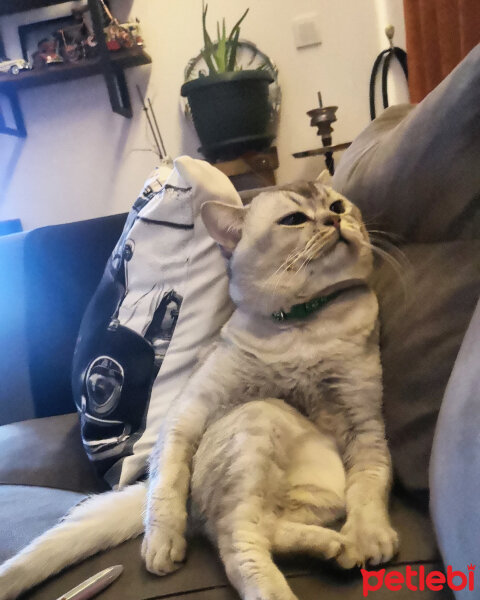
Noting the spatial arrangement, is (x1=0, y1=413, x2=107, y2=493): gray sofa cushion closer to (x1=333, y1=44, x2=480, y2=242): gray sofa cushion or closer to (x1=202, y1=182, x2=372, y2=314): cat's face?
(x1=202, y1=182, x2=372, y2=314): cat's face

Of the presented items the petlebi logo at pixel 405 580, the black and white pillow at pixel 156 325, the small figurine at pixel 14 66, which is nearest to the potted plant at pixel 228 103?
the small figurine at pixel 14 66

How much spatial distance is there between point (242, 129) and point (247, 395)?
1.38 m

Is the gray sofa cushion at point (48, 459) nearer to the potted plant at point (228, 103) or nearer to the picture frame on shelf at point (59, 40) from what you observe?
the potted plant at point (228, 103)

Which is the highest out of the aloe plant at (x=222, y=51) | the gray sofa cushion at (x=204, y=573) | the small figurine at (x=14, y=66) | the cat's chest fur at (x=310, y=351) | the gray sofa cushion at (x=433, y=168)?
the small figurine at (x=14, y=66)

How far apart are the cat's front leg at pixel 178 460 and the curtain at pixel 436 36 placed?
1560 mm

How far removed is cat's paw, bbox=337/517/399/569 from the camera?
25.5 inches

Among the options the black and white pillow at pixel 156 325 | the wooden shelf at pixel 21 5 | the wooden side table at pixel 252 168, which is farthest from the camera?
the wooden shelf at pixel 21 5

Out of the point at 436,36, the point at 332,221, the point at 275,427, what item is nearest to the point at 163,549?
the point at 275,427

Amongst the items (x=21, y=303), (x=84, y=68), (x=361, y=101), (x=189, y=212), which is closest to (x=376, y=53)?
(x=361, y=101)

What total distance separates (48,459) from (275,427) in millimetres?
674

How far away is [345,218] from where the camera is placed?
3.04 ft

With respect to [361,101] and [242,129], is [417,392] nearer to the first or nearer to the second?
[242,129]

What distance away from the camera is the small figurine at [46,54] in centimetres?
219

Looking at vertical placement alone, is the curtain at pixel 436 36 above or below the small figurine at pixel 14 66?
below
